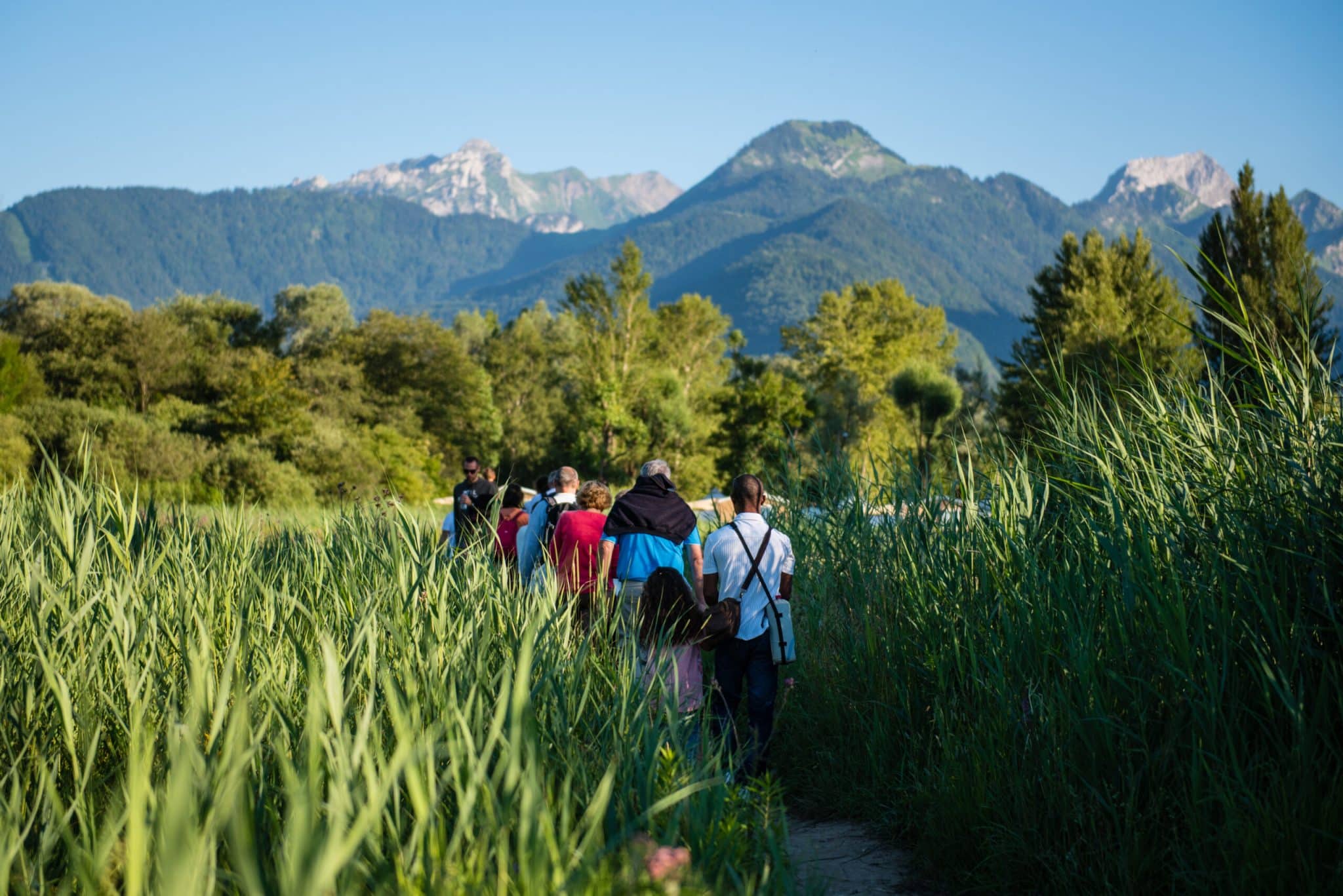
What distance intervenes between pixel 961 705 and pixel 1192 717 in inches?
51.9

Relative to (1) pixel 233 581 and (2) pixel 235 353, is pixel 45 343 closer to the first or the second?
(2) pixel 235 353

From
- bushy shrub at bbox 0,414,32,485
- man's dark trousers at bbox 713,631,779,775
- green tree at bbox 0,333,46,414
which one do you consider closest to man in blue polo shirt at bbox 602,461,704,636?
man's dark trousers at bbox 713,631,779,775

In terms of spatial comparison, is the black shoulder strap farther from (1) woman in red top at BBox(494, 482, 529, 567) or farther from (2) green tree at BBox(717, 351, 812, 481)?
(2) green tree at BBox(717, 351, 812, 481)

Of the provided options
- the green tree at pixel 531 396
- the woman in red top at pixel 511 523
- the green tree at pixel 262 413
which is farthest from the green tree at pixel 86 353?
the woman in red top at pixel 511 523

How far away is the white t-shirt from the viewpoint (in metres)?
4.67

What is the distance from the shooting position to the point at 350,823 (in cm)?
211

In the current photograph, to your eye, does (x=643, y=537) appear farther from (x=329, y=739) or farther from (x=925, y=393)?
(x=925, y=393)

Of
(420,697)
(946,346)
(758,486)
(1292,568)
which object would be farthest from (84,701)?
(946,346)

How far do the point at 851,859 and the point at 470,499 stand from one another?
4731 millimetres

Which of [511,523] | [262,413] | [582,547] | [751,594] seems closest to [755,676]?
[751,594]

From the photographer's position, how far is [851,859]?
3887 mm

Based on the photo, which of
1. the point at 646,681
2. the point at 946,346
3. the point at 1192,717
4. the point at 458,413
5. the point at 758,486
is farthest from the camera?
the point at 946,346

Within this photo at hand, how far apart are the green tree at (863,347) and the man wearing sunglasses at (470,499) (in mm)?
38021

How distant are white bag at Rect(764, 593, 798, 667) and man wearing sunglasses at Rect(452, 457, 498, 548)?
287 cm
